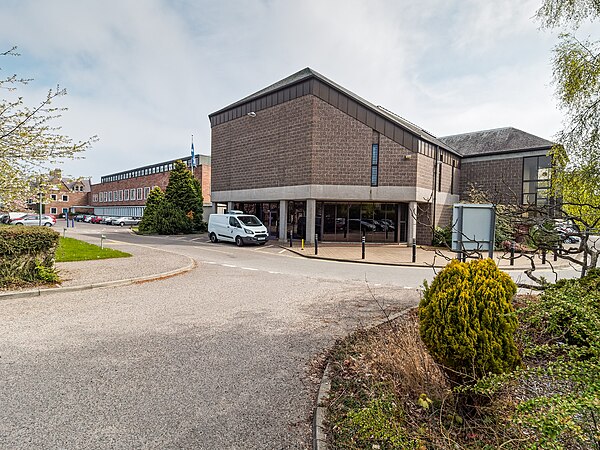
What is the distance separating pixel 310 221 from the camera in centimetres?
2212

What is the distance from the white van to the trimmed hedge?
12.5m

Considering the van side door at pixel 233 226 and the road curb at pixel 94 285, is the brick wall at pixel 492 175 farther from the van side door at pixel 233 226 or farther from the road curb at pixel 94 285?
the road curb at pixel 94 285

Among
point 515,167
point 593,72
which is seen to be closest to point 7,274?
point 593,72

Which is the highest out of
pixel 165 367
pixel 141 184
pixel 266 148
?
pixel 266 148

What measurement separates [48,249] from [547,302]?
33.3 feet

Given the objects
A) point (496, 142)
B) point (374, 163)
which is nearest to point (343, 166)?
point (374, 163)

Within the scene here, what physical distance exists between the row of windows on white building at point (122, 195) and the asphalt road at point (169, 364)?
48.1 meters

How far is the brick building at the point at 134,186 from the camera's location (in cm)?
4381

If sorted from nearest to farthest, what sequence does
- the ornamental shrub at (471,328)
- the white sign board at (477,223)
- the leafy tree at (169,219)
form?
the ornamental shrub at (471,328) < the white sign board at (477,223) < the leafy tree at (169,219)

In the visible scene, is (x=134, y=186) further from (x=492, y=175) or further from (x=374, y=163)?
(x=492, y=175)

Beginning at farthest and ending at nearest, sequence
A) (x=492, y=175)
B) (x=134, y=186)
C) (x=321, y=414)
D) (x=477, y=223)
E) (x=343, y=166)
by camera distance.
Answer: (x=134, y=186)
(x=492, y=175)
(x=343, y=166)
(x=477, y=223)
(x=321, y=414)

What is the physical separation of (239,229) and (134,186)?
4463 cm

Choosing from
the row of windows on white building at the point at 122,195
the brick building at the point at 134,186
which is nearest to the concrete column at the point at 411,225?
the brick building at the point at 134,186

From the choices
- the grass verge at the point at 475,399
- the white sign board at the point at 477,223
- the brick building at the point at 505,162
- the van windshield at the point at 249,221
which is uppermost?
the brick building at the point at 505,162
